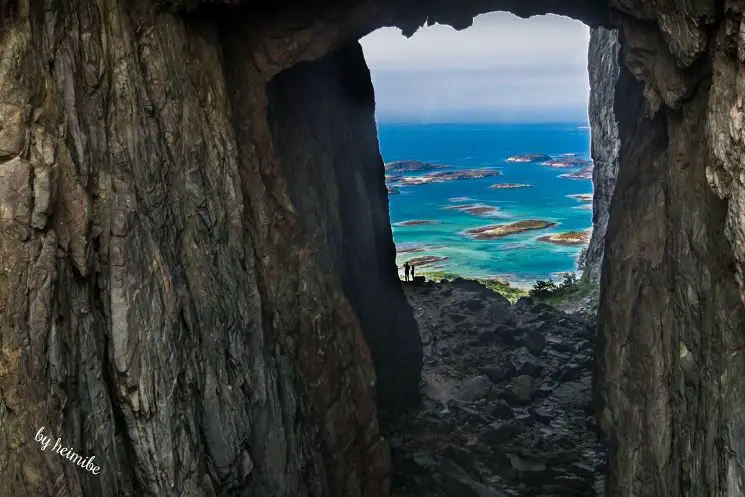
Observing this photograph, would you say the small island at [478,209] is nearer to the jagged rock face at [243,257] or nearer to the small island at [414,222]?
the small island at [414,222]

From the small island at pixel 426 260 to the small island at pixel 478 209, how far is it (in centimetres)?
1012

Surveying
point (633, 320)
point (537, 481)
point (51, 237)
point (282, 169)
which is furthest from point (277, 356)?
point (537, 481)

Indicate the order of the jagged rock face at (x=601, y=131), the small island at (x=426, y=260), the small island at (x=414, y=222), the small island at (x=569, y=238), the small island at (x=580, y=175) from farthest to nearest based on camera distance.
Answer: the small island at (x=580, y=175) < the small island at (x=414, y=222) < the small island at (x=569, y=238) < the small island at (x=426, y=260) < the jagged rock face at (x=601, y=131)

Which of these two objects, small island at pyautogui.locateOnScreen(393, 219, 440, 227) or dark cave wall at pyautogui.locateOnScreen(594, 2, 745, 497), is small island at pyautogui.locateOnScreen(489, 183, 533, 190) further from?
dark cave wall at pyautogui.locateOnScreen(594, 2, 745, 497)

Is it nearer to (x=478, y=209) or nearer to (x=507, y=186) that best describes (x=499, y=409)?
(x=478, y=209)

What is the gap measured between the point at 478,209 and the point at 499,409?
4011 cm

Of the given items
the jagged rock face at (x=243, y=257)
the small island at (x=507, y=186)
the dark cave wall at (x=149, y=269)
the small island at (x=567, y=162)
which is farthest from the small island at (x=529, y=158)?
the dark cave wall at (x=149, y=269)

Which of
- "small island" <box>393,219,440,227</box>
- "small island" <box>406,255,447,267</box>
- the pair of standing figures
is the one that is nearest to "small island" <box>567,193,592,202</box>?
"small island" <box>393,219,440,227</box>

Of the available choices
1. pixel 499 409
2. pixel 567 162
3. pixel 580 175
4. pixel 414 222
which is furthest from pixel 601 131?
pixel 567 162

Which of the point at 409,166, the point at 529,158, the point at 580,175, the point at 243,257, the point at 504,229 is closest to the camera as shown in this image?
the point at 243,257

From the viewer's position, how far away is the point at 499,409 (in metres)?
23.3

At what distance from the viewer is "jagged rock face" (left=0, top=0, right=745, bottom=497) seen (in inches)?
366

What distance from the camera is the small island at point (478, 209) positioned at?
6113 centimetres

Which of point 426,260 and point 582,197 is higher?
point 582,197
